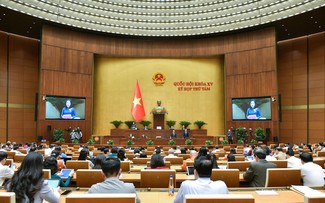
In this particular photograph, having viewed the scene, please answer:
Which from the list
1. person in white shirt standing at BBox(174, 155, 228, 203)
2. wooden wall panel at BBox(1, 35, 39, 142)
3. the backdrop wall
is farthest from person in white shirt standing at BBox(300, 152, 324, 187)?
wooden wall panel at BBox(1, 35, 39, 142)

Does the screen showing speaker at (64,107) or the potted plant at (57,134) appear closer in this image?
the potted plant at (57,134)

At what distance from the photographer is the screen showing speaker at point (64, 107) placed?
17.6 meters

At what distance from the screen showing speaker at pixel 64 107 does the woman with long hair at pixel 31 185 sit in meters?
15.8

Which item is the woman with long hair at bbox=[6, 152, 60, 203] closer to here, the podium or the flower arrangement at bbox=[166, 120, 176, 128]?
the flower arrangement at bbox=[166, 120, 176, 128]

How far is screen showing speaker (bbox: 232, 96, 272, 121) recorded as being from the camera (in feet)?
58.0

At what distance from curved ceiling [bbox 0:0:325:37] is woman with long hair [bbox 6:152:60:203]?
15.7m

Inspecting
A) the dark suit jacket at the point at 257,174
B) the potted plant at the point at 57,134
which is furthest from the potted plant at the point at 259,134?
the dark suit jacket at the point at 257,174

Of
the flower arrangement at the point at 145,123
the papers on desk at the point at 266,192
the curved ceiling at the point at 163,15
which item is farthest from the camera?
the flower arrangement at the point at 145,123

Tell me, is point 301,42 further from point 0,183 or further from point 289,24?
point 0,183

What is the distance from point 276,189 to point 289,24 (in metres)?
15.7

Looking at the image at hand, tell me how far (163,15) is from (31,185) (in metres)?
18.2

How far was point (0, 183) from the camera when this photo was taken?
4.43 m

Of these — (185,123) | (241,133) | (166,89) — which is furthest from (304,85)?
(166,89)

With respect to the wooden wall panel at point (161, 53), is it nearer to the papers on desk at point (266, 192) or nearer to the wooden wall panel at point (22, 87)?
the wooden wall panel at point (22, 87)
